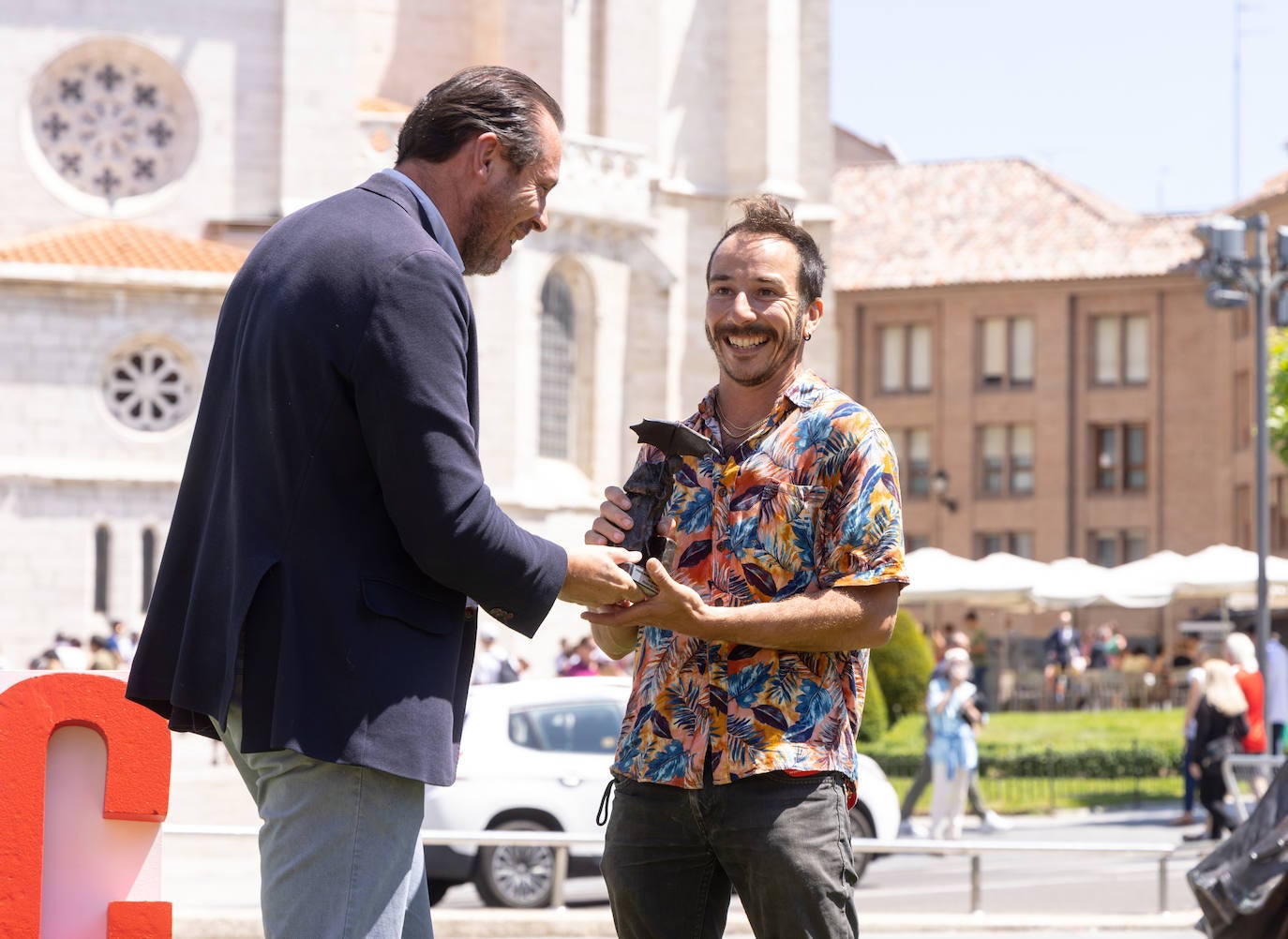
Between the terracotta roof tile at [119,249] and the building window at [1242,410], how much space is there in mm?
34754

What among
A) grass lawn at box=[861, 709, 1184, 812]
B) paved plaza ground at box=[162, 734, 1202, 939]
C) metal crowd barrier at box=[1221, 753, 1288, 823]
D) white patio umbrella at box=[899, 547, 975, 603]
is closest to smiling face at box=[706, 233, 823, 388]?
paved plaza ground at box=[162, 734, 1202, 939]

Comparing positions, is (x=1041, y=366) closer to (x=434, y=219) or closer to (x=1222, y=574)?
(x=1222, y=574)

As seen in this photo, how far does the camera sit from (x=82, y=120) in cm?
3556

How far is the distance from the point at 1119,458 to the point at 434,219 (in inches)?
2436

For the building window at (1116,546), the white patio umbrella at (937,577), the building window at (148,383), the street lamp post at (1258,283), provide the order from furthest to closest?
1. the building window at (1116,546)
2. the building window at (148,383)
3. the white patio umbrella at (937,577)
4. the street lamp post at (1258,283)

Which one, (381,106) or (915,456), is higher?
(381,106)

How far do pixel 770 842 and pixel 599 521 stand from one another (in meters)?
0.74

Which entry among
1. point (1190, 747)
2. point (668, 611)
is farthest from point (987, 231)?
point (668, 611)

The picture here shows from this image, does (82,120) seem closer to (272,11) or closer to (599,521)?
(272,11)

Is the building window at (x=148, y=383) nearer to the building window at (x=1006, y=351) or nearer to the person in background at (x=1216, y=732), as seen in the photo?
the person in background at (x=1216, y=732)

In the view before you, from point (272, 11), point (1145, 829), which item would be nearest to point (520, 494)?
point (272, 11)

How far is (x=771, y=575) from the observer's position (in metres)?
4.30

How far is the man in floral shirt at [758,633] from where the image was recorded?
416 centimetres

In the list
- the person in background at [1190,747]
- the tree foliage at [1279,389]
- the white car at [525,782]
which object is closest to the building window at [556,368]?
the tree foliage at [1279,389]
